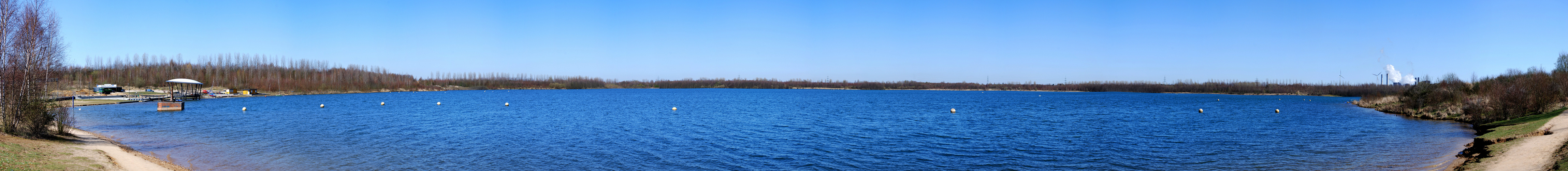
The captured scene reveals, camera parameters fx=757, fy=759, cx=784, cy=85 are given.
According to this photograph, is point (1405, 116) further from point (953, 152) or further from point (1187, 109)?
point (953, 152)

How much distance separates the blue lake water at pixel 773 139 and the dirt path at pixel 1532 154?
1.39 meters

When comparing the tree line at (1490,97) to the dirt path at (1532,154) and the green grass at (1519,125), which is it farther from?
the dirt path at (1532,154)

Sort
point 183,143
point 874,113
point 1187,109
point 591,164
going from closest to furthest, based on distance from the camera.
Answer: point 591,164
point 183,143
point 874,113
point 1187,109

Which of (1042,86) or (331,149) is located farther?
(1042,86)

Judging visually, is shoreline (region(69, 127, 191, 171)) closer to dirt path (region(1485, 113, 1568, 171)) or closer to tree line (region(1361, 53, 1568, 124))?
dirt path (region(1485, 113, 1568, 171))

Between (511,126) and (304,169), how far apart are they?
14.9 m

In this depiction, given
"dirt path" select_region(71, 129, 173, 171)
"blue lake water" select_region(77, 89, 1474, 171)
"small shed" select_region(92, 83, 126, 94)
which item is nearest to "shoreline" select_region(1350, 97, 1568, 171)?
"blue lake water" select_region(77, 89, 1474, 171)

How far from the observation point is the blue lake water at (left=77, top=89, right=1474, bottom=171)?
17.3 m

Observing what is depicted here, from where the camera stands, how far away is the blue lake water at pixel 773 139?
56.8ft

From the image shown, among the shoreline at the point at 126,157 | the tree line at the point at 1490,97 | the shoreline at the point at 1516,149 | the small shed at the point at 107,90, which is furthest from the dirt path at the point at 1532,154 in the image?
the small shed at the point at 107,90

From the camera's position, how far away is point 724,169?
16.3 meters

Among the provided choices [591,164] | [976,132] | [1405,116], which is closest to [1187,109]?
[1405,116]

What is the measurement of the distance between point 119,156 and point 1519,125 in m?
36.4

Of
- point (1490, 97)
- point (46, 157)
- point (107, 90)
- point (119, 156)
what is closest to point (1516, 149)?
point (1490, 97)
